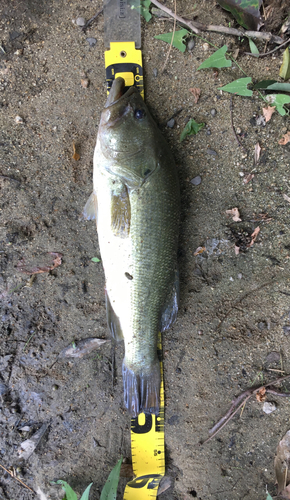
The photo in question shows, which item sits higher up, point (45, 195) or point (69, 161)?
point (69, 161)

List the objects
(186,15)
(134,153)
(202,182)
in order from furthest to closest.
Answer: (202,182), (186,15), (134,153)

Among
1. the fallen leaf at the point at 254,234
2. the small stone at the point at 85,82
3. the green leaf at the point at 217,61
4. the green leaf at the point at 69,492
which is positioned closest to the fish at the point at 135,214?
the small stone at the point at 85,82

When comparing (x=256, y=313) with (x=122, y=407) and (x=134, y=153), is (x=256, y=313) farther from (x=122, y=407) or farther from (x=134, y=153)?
(x=134, y=153)

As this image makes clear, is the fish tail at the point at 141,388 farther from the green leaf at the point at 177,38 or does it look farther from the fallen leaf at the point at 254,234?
the green leaf at the point at 177,38

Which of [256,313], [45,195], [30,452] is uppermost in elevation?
[45,195]

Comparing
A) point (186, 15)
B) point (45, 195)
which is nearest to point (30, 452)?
point (45, 195)

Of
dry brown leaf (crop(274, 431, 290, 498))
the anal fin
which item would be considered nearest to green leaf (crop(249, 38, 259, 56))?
the anal fin
